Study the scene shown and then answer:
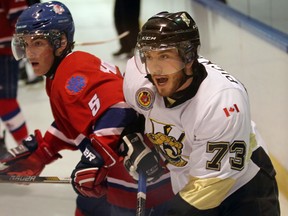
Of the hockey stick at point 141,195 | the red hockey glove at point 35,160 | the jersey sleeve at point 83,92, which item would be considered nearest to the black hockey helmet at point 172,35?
the jersey sleeve at point 83,92

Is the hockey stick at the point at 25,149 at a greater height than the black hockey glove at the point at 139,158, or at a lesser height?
lesser

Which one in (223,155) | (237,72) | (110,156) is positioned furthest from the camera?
(237,72)

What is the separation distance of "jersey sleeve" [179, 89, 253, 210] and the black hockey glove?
0.99 feet

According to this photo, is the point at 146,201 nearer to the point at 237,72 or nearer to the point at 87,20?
the point at 237,72

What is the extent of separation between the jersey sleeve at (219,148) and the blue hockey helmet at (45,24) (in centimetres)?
74

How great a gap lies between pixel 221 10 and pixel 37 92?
55.6 inches

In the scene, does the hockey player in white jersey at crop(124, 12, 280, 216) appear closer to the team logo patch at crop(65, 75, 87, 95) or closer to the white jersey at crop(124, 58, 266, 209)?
the white jersey at crop(124, 58, 266, 209)

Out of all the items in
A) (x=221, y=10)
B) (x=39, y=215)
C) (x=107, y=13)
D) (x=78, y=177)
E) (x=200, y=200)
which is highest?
(x=200, y=200)

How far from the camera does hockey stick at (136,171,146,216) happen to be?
5.91 feet

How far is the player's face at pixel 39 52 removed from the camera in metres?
2.06

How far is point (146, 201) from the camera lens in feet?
6.57

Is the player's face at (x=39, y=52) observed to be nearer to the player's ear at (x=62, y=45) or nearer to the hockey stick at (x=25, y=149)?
the player's ear at (x=62, y=45)

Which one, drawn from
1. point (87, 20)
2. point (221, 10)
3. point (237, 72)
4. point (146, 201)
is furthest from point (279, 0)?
point (87, 20)

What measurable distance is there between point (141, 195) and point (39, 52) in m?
0.60
